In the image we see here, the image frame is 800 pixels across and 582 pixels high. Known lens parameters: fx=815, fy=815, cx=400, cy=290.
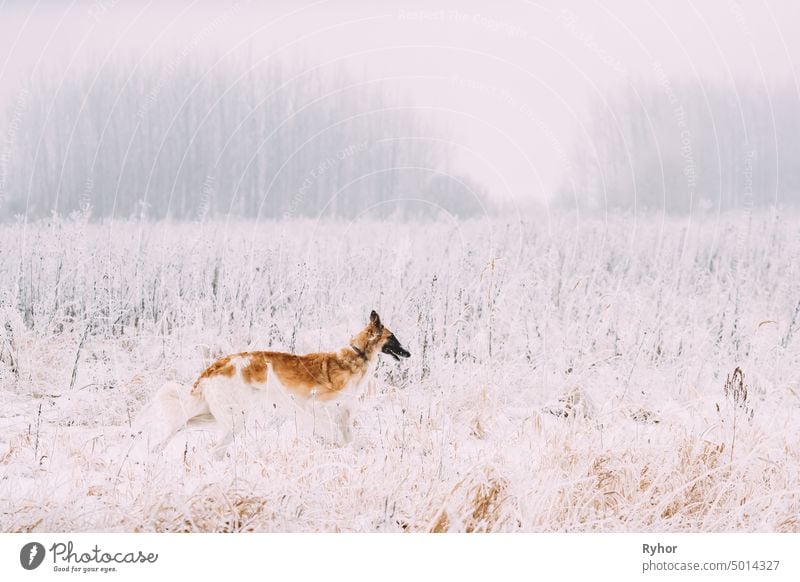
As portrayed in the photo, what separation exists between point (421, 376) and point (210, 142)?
183cm

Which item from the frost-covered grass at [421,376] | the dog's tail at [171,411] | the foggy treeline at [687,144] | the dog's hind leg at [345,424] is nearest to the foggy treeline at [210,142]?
the frost-covered grass at [421,376]

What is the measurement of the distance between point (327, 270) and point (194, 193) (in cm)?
89

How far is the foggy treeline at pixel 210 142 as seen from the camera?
457 cm

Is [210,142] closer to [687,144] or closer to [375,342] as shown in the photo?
[375,342]

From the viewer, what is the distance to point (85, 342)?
4.61 m

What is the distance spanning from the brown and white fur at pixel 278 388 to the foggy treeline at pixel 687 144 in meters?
1.74

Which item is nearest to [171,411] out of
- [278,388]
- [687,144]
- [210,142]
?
[278,388]

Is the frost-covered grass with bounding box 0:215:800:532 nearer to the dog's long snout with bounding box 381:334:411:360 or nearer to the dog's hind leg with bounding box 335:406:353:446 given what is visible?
the dog's hind leg with bounding box 335:406:353:446

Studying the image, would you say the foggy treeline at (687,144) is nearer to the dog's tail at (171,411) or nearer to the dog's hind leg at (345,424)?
the dog's hind leg at (345,424)

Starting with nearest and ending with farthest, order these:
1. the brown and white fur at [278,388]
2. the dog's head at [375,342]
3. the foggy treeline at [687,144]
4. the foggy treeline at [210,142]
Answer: the brown and white fur at [278,388] < the dog's head at [375,342] < the foggy treeline at [210,142] < the foggy treeline at [687,144]

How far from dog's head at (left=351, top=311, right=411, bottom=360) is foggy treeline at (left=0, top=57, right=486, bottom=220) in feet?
3.22
